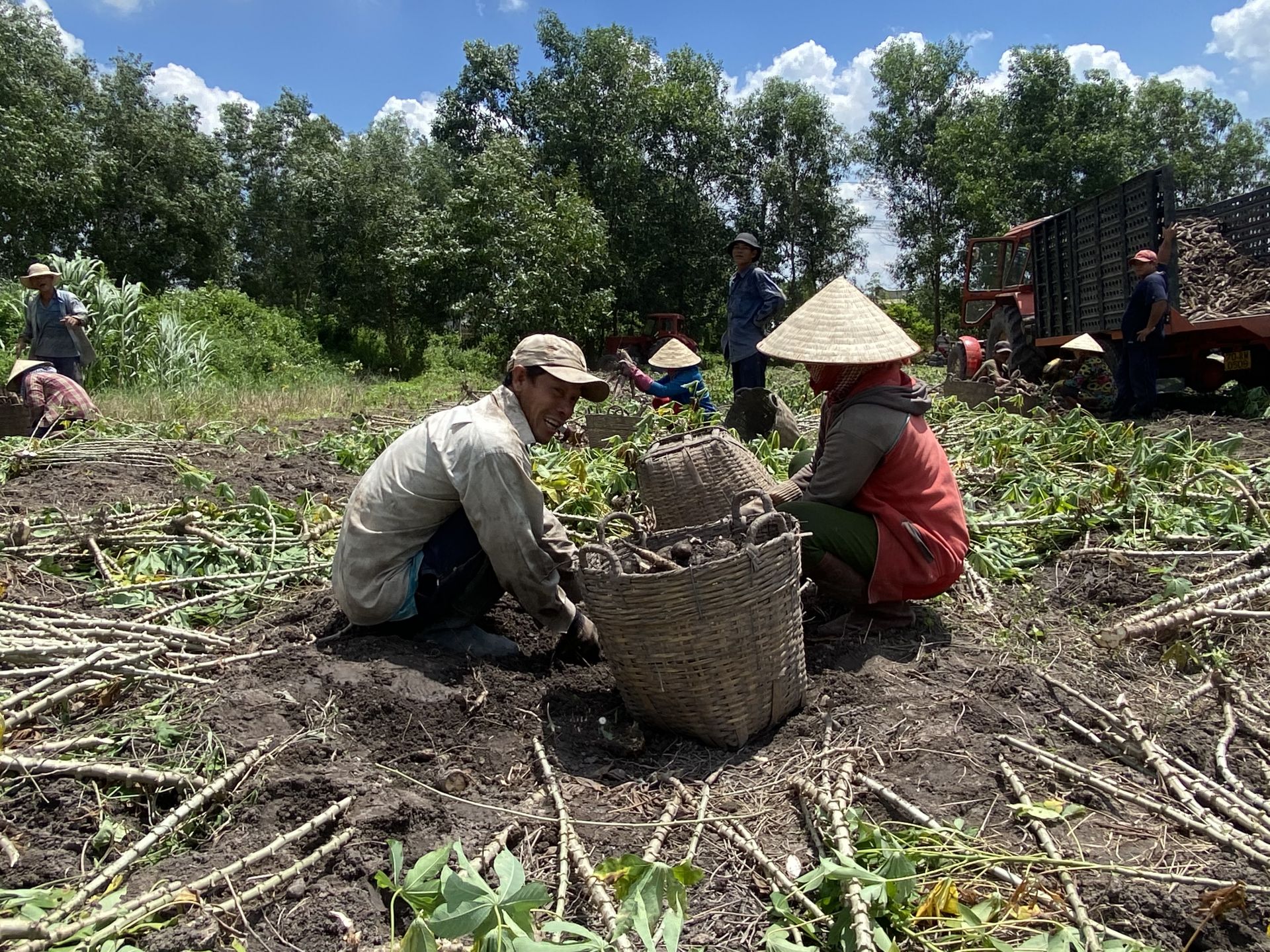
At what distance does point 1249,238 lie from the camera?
8.59 metres

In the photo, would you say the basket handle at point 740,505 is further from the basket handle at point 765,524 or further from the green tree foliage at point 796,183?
the green tree foliage at point 796,183

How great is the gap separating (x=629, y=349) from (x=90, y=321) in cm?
1102

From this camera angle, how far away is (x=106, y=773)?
2096mm

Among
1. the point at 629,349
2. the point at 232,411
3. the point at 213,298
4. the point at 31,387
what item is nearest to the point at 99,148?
the point at 213,298

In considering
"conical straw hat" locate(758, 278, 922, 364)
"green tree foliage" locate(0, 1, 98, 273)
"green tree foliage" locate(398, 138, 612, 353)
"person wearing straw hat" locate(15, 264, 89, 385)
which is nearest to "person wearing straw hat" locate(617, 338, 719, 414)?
"conical straw hat" locate(758, 278, 922, 364)

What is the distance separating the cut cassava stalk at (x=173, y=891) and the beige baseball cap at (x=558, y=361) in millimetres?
1365

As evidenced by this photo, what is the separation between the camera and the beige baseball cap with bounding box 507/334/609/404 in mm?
2729

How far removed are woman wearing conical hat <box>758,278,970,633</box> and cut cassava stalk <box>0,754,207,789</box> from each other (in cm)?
200

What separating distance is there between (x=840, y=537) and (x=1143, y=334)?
5.91 m

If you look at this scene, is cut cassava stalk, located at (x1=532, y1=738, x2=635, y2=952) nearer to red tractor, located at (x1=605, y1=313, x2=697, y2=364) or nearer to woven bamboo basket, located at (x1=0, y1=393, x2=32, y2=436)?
woven bamboo basket, located at (x1=0, y1=393, x2=32, y2=436)

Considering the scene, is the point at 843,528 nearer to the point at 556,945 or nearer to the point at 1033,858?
the point at 1033,858

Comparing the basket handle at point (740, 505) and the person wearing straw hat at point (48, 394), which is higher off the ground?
the person wearing straw hat at point (48, 394)

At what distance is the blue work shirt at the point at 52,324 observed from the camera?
740 cm

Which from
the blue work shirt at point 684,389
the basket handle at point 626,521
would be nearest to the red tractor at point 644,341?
the blue work shirt at point 684,389
